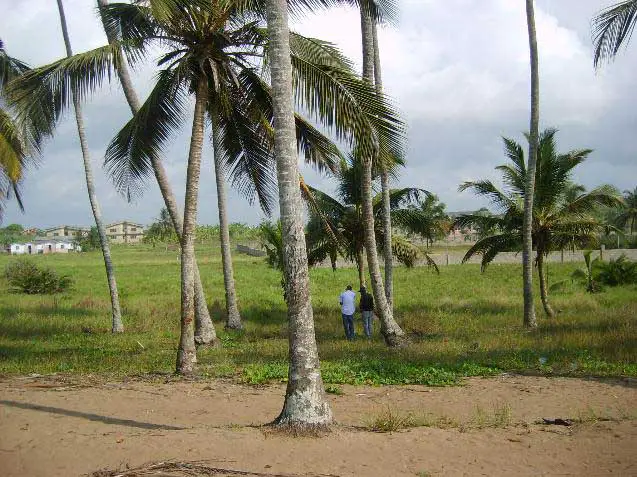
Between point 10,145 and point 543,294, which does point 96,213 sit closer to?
point 10,145

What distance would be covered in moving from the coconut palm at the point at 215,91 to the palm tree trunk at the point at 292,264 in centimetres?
198

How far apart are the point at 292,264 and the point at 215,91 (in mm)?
5175

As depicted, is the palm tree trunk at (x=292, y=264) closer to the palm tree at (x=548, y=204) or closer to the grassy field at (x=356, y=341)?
the grassy field at (x=356, y=341)

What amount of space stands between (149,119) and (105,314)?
41.0 ft

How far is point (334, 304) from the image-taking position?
963 inches

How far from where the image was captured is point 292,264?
683 centimetres

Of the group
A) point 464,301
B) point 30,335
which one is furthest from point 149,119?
point 464,301

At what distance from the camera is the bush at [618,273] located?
92.2 ft

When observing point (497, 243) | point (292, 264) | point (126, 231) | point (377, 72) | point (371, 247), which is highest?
point (126, 231)

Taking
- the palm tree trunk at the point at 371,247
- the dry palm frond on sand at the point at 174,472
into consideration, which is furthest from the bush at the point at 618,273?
the dry palm frond on sand at the point at 174,472

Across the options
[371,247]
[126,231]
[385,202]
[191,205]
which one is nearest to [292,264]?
[191,205]

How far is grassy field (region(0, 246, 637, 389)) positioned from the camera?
11.7 metres

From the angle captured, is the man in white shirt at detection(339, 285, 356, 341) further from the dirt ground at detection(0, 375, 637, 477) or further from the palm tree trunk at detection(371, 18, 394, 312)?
the dirt ground at detection(0, 375, 637, 477)

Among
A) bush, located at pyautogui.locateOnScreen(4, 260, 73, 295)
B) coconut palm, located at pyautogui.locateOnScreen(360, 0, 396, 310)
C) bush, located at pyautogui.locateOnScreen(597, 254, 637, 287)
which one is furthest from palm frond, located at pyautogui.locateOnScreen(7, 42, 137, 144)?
bush, located at pyautogui.locateOnScreen(597, 254, 637, 287)
